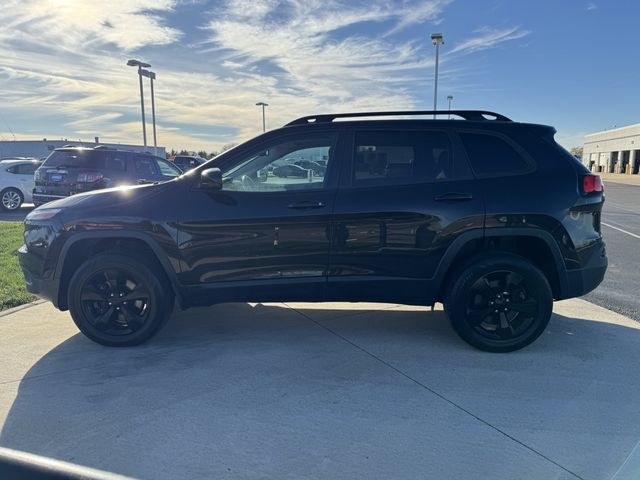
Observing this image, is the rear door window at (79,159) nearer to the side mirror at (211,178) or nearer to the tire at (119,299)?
the tire at (119,299)

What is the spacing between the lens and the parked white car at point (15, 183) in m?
13.8

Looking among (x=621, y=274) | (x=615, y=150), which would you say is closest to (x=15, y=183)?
(x=621, y=274)

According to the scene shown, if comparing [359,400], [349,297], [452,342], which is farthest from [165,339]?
[452,342]

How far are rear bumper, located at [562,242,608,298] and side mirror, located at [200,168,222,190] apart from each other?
298 cm

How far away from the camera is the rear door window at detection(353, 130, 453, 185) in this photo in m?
4.03

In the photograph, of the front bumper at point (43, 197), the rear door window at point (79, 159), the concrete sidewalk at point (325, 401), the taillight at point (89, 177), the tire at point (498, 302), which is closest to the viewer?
the concrete sidewalk at point (325, 401)

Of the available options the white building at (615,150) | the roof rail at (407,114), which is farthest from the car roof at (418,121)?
the white building at (615,150)

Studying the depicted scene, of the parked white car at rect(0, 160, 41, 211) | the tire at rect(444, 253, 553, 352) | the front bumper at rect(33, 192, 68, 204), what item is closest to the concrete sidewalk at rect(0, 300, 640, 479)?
the tire at rect(444, 253, 553, 352)

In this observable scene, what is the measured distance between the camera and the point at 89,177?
10383 mm

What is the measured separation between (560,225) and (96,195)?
3864 millimetres

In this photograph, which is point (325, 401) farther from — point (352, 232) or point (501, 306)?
point (501, 306)

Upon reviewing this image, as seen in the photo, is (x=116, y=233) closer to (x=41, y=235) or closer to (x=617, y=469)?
(x=41, y=235)

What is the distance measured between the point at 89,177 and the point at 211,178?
25.4ft

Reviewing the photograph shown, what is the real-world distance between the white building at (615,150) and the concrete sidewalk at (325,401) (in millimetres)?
54933
